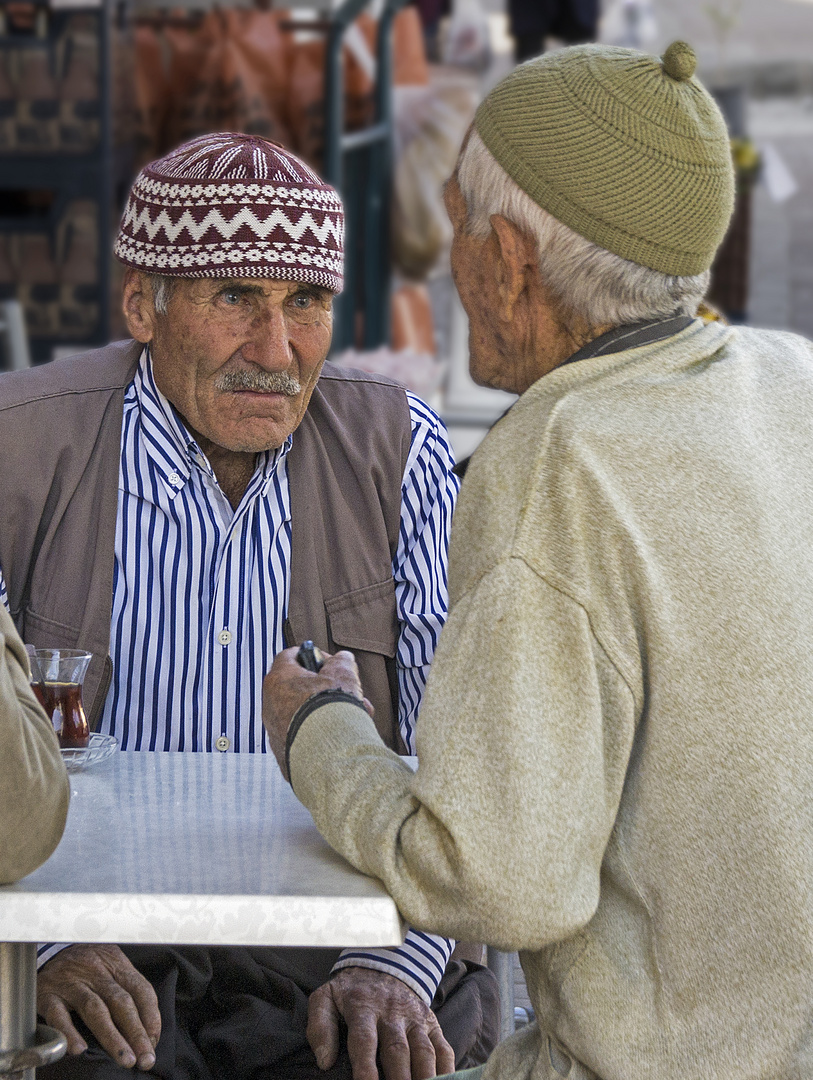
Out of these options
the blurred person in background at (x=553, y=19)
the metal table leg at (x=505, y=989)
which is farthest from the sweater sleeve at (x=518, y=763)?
the blurred person in background at (x=553, y=19)

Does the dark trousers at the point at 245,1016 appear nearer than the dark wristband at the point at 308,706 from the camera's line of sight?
No

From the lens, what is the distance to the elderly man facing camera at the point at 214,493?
228cm

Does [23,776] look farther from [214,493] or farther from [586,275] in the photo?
[214,493]

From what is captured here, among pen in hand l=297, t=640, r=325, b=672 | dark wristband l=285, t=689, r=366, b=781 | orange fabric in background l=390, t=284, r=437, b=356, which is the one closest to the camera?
dark wristband l=285, t=689, r=366, b=781

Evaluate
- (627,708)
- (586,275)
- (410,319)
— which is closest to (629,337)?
(586,275)

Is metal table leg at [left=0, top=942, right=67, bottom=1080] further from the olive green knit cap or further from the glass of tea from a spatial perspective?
the olive green knit cap

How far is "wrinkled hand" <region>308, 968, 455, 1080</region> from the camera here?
1815mm

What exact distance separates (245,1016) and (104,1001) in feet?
0.68

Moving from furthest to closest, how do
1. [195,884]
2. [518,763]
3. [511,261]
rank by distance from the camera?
[511,261] < [195,884] < [518,763]

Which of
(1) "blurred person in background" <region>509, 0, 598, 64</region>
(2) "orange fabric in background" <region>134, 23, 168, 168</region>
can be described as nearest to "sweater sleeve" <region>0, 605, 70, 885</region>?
(2) "orange fabric in background" <region>134, 23, 168, 168</region>

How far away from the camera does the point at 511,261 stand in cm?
154

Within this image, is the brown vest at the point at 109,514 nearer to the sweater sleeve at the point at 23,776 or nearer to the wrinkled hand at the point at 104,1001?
the wrinkled hand at the point at 104,1001

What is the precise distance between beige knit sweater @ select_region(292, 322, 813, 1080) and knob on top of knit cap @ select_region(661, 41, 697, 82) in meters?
0.38

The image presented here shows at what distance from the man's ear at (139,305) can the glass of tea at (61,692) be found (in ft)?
2.53
